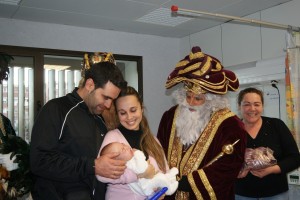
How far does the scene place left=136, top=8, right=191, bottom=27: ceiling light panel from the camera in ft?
13.4

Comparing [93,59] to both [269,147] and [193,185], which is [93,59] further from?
[269,147]

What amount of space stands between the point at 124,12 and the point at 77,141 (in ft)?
8.43

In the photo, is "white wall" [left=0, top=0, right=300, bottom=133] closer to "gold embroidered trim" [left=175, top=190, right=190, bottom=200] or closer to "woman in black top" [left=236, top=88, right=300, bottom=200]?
"woman in black top" [left=236, top=88, right=300, bottom=200]

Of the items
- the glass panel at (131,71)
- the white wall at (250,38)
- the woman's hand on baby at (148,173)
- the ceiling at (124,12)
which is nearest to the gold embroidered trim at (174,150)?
the woman's hand on baby at (148,173)

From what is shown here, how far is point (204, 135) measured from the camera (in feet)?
7.50

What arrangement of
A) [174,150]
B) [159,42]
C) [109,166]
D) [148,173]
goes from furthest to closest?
1. [159,42]
2. [174,150]
3. [148,173]
4. [109,166]

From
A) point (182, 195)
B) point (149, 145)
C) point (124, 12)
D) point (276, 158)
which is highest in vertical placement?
point (124, 12)

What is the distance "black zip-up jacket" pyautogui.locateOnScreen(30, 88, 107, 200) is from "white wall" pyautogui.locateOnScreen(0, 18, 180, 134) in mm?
2714

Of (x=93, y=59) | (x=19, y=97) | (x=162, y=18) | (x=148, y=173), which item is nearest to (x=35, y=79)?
(x=19, y=97)

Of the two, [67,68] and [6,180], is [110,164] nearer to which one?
[6,180]

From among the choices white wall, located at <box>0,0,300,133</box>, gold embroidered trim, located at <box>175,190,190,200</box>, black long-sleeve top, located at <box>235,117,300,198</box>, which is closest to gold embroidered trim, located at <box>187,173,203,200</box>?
gold embroidered trim, located at <box>175,190,190,200</box>

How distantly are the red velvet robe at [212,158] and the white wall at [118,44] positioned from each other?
267 cm

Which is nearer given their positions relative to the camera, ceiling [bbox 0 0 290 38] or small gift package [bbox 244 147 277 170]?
small gift package [bbox 244 147 277 170]

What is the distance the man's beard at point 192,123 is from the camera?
2.33 m
